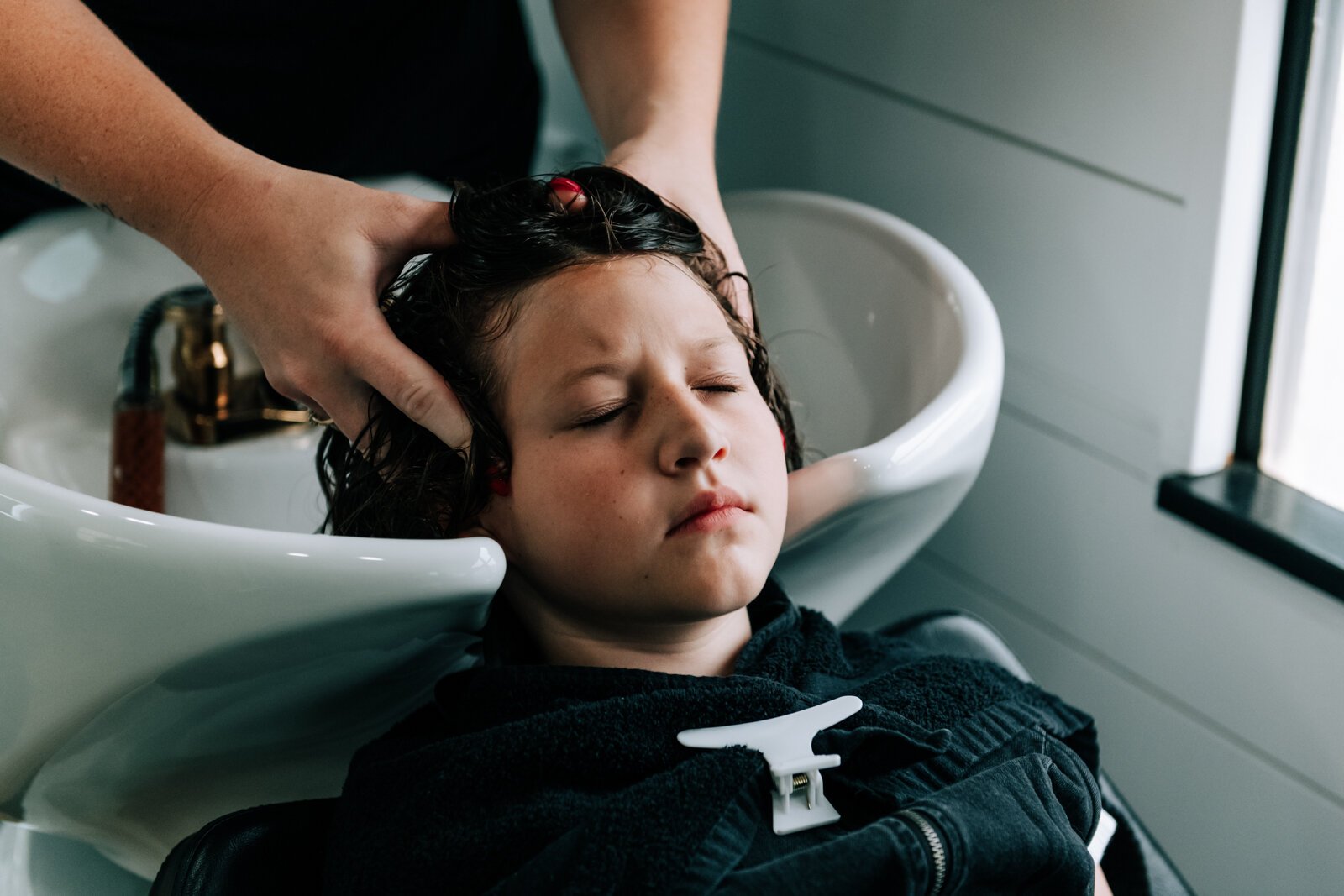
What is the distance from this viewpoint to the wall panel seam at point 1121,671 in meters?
1.27

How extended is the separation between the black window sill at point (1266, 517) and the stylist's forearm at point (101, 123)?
2.91 ft

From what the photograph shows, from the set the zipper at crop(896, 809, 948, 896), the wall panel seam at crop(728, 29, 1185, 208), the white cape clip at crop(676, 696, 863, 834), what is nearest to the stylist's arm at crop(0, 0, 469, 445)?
the white cape clip at crop(676, 696, 863, 834)

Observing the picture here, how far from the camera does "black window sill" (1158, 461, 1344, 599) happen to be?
117 centimetres

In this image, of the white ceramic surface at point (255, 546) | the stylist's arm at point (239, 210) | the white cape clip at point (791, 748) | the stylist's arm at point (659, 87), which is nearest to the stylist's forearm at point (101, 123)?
the stylist's arm at point (239, 210)

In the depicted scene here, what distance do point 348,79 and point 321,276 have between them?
1.77 feet

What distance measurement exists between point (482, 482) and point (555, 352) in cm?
11

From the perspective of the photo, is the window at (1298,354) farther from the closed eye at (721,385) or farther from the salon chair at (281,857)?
the closed eye at (721,385)

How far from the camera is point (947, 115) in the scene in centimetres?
147

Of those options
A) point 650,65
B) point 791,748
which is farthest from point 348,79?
point 791,748

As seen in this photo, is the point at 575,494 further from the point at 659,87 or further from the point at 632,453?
the point at 659,87

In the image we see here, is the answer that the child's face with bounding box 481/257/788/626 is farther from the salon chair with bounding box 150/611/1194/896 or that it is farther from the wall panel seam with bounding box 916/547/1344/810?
the wall panel seam with bounding box 916/547/1344/810

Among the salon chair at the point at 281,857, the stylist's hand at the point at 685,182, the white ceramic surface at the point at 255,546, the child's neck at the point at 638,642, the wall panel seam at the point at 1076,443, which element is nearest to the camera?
the white ceramic surface at the point at 255,546

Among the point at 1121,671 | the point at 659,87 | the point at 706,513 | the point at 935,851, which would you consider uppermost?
the point at 659,87

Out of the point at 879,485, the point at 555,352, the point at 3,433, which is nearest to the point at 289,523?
the point at 3,433
